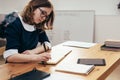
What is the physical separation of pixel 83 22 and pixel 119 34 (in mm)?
598

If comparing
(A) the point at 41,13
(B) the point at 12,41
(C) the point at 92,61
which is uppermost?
(A) the point at 41,13

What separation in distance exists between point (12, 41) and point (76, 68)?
55cm

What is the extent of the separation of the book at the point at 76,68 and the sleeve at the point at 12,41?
394 mm

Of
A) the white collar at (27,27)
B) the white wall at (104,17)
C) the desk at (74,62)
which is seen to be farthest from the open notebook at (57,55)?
the white wall at (104,17)

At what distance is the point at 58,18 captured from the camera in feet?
12.6

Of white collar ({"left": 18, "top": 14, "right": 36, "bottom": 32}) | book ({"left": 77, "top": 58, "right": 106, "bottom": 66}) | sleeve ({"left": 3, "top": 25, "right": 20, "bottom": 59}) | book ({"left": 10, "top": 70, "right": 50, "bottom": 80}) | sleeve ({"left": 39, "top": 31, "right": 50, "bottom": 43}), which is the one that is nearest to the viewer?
book ({"left": 10, "top": 70, "right": 50, "bottom": 80})

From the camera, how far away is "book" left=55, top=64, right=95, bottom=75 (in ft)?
4.34

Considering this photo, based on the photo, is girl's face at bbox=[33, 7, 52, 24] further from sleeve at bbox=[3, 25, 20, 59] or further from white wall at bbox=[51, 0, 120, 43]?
white wall at bbox=[51, 0, 120, 43]

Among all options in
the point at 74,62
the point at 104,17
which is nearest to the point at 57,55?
the point at 74,62

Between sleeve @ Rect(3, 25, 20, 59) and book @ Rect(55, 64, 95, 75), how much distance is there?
1.29ft

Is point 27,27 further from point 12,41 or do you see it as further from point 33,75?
point 33,75

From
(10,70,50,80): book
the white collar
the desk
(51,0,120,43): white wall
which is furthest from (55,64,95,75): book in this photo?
(51,0,120,43): white wall

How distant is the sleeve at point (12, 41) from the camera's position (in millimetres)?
1608

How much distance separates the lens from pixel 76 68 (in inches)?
54.7
